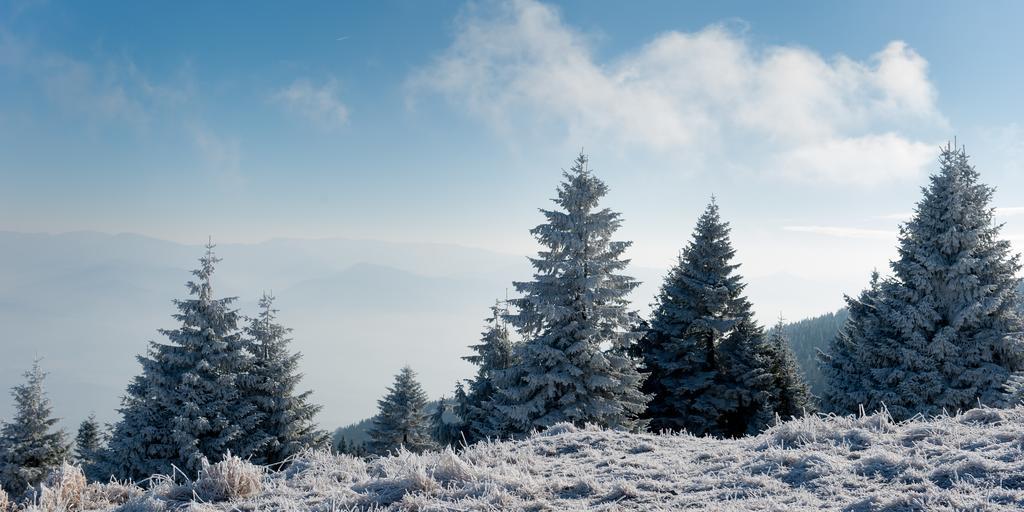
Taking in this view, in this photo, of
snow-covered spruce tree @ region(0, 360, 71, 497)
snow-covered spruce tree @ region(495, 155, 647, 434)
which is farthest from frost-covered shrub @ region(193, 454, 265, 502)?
snow-covered spruce tree @ region(0, 360, 71, 497)

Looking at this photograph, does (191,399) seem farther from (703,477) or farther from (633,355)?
(703,477)

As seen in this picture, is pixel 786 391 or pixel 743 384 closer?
pixel 743 384

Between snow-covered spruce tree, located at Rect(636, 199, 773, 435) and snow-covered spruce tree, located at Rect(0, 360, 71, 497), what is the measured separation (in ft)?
104

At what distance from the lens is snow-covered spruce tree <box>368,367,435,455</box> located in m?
33.9

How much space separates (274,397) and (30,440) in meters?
16.3

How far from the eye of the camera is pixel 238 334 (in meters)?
25.6

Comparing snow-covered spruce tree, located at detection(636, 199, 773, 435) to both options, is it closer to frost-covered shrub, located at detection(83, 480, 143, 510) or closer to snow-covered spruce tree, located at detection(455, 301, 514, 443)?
snow-covered spruce tree, located at detection(455, 301, 514, 443)

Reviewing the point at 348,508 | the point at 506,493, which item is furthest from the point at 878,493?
the point at 348,508

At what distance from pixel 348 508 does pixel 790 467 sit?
392cm

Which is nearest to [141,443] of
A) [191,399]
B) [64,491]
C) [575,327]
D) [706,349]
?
[191,399]

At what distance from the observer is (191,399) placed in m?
23.3

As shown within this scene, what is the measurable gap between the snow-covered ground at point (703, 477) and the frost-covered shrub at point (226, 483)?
0.04 feet

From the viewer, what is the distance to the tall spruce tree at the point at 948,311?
19.3 meters

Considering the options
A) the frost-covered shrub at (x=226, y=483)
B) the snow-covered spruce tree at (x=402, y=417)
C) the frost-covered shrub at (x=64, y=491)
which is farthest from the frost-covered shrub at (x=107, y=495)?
the snow-covered spruce tree at (x=402, y=417)
